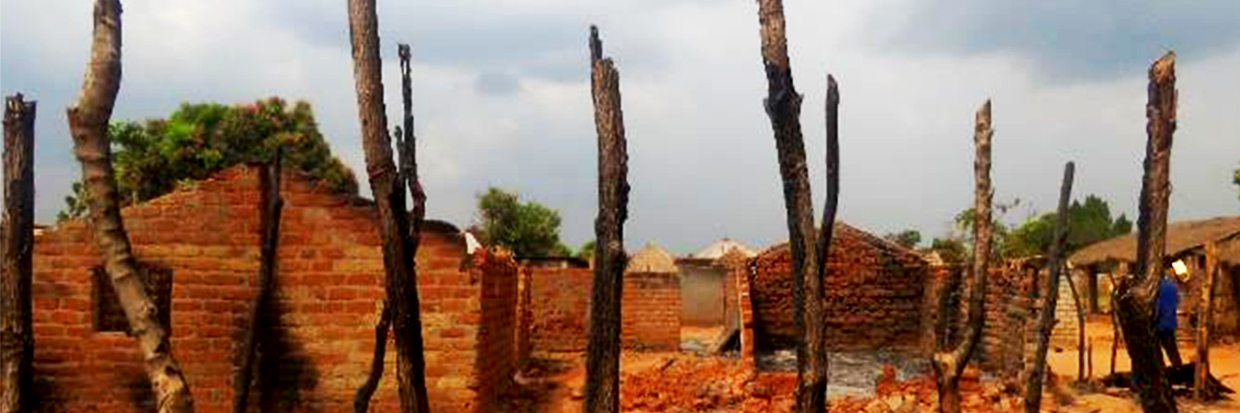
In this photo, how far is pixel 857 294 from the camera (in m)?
20.6

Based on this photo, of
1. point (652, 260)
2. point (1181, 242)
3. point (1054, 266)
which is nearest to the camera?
point (1054, 266)

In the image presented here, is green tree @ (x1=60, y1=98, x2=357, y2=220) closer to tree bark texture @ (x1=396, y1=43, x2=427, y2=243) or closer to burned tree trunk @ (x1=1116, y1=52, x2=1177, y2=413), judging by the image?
tree bark texture @ (x1=396, y1=43, x2=427, y2=243)

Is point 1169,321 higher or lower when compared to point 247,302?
lower

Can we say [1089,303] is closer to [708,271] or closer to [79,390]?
[708,271]

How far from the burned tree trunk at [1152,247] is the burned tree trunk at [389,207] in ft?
11.2

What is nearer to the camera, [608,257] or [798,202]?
[608,257]

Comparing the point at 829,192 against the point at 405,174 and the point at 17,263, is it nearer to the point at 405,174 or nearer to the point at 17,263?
the point at 405,174

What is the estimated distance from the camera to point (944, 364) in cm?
874

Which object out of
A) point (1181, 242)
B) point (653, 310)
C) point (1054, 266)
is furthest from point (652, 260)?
point (1054, 266)

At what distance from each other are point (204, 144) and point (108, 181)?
21.8 m

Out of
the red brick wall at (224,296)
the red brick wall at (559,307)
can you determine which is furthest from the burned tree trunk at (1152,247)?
the red brick wall at (559,307)

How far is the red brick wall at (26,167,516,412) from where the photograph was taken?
8812 millimetres

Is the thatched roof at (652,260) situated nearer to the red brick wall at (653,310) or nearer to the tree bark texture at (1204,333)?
the red brick wall at (653,310)

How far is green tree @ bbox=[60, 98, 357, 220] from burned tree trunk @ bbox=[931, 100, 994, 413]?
59.5 ft
